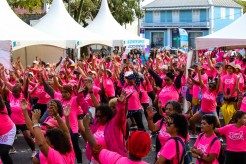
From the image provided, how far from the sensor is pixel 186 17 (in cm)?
6059

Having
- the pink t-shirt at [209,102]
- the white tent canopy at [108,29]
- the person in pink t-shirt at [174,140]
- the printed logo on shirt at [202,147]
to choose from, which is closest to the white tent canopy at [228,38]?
the pink t-shirt at [209,102]

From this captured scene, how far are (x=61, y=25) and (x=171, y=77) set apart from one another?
473 inches

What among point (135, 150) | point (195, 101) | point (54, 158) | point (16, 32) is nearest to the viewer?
point (135, 150)

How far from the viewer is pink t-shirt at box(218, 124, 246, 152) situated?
6.49 meters

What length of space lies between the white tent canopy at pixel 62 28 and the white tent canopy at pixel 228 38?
921cm

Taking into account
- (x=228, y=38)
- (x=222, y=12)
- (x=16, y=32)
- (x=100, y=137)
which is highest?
(x=222, y=12)

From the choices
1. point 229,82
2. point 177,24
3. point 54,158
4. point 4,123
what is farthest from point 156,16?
point 54,158

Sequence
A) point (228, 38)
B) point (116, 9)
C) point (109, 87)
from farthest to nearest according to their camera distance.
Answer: point (116, 9) → point (109, 87) → point (228, 38)

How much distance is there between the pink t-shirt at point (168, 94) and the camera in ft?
29.6

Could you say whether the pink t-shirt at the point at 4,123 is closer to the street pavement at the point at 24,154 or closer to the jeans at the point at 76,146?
the jeans at the point at 76,146

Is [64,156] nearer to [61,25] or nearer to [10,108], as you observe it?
[10,108]

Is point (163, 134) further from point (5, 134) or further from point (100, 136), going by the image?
point (5, 134)

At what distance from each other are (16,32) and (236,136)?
11181 mm

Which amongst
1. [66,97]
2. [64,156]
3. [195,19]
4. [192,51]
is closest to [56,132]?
[64,156]
